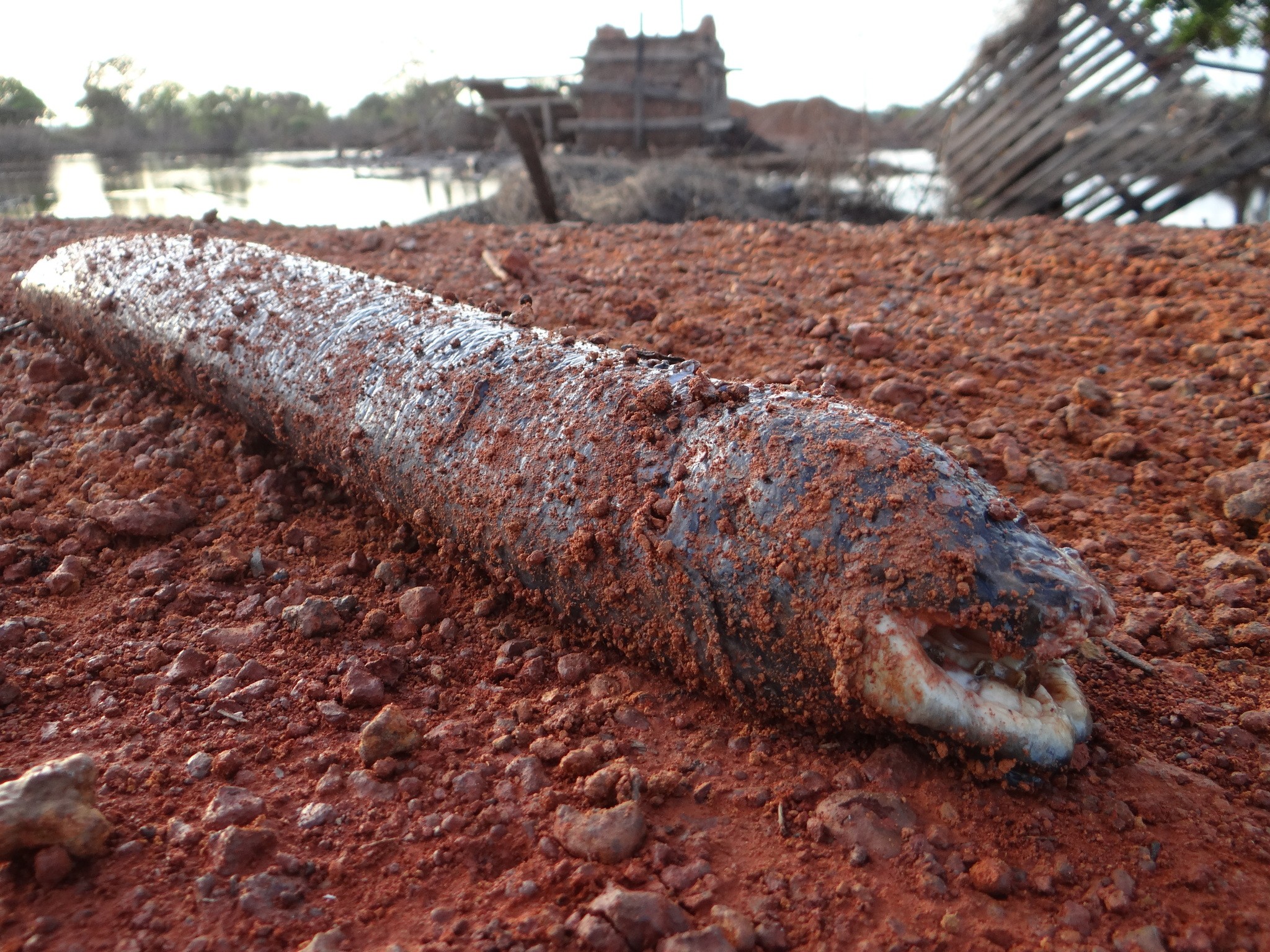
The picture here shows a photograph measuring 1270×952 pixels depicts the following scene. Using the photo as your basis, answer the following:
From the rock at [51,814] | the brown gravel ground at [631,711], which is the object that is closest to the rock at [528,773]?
the brown gravel ground at [631,711]

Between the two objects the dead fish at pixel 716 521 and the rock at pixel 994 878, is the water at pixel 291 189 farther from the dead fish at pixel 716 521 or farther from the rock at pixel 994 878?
the rock at pixel 994 878

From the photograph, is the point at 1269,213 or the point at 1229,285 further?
the point at 1269,213

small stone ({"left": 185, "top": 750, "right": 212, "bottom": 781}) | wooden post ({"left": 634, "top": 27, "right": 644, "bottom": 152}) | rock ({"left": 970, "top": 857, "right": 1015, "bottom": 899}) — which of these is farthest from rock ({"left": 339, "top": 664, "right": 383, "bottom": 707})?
wooden post ({"left": 634, "top": 27, "right": 644, "bottom": 152})

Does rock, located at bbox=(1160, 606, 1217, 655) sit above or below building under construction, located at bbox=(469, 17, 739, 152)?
below

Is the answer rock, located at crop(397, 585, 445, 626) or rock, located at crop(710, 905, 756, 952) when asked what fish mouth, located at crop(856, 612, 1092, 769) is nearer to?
rock, located at crop(710, 905, 756, 952)

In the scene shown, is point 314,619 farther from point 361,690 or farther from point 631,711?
point 631,711

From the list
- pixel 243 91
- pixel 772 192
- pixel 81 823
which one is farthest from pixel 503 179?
pixel 243 91

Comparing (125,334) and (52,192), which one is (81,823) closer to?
(125,334)
